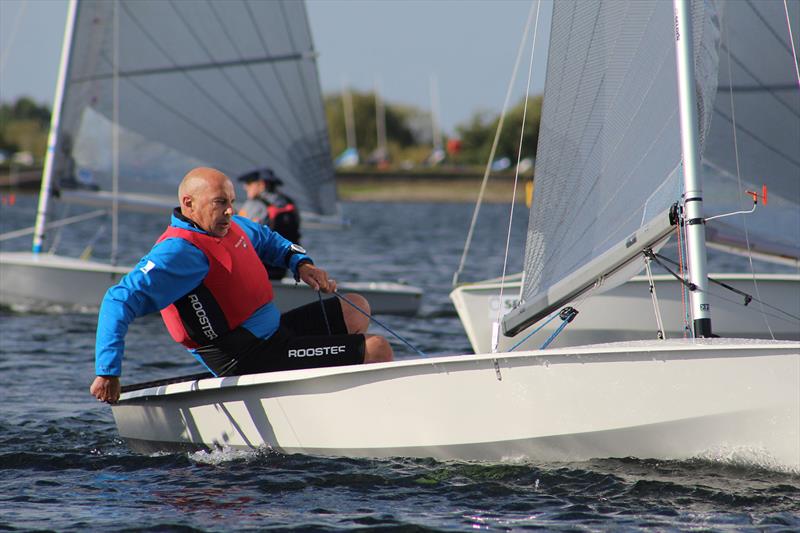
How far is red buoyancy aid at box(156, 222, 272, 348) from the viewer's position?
4.37 meters

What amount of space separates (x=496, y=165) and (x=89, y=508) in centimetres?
5256

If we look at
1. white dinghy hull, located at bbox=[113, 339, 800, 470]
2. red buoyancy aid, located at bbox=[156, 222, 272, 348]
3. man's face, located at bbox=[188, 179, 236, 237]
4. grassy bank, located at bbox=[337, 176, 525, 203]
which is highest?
grassy bank, located at bbox=[337, 176, 525, 203]

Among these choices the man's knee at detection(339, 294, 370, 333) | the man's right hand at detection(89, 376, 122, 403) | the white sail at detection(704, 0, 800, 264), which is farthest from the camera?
the white sail at detection(704, 0, 800, 264)

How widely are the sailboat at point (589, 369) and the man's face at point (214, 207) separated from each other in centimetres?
60

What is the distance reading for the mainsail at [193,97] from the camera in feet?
34.9

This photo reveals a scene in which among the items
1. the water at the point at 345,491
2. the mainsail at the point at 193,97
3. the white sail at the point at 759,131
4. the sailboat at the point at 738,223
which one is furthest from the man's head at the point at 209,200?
the mainsail at the point at 193,97

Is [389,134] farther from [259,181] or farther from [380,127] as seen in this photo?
[259,181]

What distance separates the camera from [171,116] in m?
11.4

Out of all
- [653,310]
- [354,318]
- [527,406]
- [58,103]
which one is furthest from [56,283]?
[527,406]

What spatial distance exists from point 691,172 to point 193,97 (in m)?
7.76

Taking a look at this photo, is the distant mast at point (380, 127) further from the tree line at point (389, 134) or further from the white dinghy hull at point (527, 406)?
the white dinghy hull at point (527, 406)

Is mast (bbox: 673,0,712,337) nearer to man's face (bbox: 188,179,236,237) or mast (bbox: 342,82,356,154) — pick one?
man's face (bbox: 188,179,236,237)

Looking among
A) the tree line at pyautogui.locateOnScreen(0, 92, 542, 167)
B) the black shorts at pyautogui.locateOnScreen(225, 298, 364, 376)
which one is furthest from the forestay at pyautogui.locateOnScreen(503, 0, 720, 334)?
the tree line at pyautogui.locateOnScreen(0, 92, 542, 167)

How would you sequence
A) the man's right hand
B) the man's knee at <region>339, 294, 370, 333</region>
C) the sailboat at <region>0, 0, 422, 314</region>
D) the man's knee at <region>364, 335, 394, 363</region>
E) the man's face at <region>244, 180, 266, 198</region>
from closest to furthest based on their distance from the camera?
the man's right hand
the man's knee at <region>364, 335, 394, 363</region>
the man's knee at <region>339, 294, 370, 333</region>
the man's face at <region>244, 180, 266, 198</region>
the sailboat at <region>0, 0, 422, 314</region>
